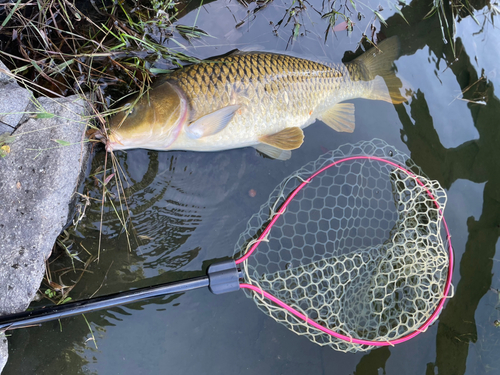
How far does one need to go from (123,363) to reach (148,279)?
546 millimetres

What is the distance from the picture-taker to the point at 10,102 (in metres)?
1.82

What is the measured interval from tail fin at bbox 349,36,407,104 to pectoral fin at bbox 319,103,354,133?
0.21 meters

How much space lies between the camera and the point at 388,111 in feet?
8.46

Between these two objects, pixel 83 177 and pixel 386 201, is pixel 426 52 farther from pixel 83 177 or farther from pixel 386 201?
pixel 83 177

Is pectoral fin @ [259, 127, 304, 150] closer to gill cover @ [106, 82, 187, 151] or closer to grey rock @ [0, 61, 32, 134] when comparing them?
gill cover @ [106, 82, 187, 151]

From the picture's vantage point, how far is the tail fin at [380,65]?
2445 millimetres

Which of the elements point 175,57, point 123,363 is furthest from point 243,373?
point 175,57

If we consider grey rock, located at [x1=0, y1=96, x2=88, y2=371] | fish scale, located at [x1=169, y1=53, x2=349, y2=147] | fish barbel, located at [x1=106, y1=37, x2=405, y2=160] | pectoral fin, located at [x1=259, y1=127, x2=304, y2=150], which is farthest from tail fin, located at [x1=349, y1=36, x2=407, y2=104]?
grey rock, located at [x1=0, y1=96, x2=88, y2=371]

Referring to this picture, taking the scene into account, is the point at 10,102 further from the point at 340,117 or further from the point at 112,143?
the point at 340,117

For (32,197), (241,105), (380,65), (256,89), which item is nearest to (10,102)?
(32,197)

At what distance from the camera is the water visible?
2129mm

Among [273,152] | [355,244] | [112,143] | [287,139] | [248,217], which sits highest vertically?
[112,143]

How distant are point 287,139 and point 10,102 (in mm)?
1638

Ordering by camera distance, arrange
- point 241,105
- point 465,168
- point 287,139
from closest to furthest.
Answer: point 241,105, point 287,139, point 465,168
